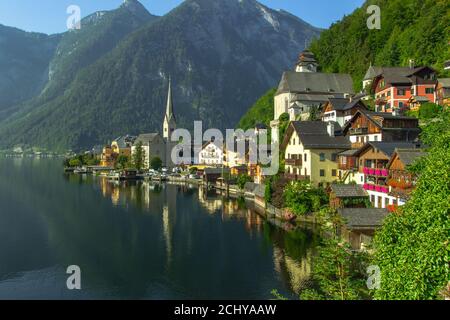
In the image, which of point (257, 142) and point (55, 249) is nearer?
point (55, 249)

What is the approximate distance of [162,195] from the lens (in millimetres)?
88375

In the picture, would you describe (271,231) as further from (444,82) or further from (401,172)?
(444,82)

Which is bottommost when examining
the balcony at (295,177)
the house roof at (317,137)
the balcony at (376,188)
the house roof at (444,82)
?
the balcony at (376,188)

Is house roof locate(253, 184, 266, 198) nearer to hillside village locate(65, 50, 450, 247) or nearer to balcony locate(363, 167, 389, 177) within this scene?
hillside village locate(65, 50, 450, 247)

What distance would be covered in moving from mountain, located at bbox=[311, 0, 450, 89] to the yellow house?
30.3 metres

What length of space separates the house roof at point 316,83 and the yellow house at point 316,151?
41.8 meters

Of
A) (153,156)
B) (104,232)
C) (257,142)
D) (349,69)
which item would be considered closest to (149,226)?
(104,232)

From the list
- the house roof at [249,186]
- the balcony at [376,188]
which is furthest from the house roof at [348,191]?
the house roof at [249,186]

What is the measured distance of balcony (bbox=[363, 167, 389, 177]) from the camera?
44.4 metres

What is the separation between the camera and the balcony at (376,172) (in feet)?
146

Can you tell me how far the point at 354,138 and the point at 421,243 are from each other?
154ft

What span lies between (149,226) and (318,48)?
94541mm

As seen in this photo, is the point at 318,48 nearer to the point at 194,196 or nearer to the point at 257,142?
the point at 257,142

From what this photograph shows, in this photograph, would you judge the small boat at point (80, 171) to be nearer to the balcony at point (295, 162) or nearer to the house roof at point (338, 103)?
the house roof at point (338, 103)
